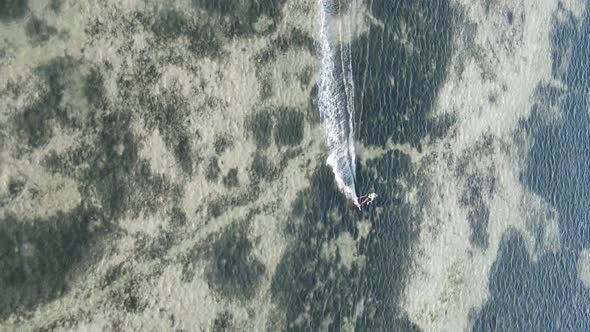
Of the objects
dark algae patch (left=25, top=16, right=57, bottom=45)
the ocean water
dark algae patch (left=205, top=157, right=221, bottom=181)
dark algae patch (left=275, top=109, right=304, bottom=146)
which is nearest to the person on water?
the ocean water

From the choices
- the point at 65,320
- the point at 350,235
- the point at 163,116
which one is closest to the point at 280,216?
the point at 350,235

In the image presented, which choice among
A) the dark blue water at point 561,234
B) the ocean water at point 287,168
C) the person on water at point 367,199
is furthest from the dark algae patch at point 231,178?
the dark blue water at point 561,234

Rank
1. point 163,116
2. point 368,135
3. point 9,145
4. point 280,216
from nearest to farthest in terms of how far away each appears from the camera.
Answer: point 9,145
point 163,116
point 280,216
point 368,135

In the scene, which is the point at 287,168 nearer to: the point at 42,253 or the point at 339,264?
the point at 339,264

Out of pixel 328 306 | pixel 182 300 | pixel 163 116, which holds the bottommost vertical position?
pixel 328 306

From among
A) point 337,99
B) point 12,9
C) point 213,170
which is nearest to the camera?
point 12,9

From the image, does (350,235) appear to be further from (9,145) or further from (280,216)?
(9,145)

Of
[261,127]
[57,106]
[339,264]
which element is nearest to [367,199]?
[339,264]
